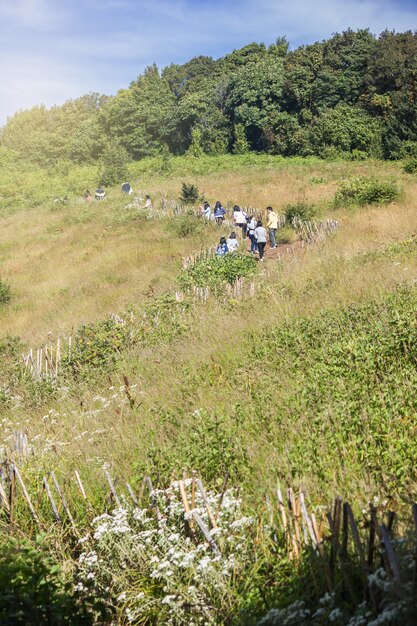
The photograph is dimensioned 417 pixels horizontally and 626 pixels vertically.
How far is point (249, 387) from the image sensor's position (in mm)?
6770

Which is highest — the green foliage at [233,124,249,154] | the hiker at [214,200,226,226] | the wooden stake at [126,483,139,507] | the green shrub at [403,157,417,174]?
the green foliage at [233,124,249,154]

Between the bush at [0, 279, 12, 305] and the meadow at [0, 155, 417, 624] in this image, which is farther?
the bush at [0, 279, 12, 305]

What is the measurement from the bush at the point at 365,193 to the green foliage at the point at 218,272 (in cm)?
875

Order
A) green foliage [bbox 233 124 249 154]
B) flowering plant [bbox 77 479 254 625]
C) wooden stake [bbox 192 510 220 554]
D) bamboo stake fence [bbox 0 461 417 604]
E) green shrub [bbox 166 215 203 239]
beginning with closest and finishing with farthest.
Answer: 1. bamboo stake fence [bbox 0 461 417 604]
2. flowering plant [bbox 77 479 254 625]
3. wooden stake [bbox 192 510 220 554]
4. green shrub [bbox 166 215 203 239]
5. green foliage [bbox 233 124 249 154]

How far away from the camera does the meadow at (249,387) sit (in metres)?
4.81

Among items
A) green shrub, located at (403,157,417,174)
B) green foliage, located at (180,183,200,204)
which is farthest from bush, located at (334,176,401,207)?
green foliage, located at (180,183,200,204)

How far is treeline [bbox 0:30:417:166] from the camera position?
4700 centimetres

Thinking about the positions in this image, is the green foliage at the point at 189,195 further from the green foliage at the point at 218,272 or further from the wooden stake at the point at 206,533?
the wooden stake at the point at 206,533

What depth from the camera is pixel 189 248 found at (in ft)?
70.0

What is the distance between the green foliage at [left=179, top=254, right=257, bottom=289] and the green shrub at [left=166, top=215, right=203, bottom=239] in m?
8.95

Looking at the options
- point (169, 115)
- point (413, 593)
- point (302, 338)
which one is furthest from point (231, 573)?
point (169, 115)

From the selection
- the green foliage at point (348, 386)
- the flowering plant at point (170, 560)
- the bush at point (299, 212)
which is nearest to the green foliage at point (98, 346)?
the green foliage at point (348, 386)

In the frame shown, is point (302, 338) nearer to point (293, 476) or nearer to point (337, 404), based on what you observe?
point (337, 404)

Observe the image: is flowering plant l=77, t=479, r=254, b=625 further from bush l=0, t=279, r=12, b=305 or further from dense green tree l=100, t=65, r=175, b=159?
dense green tree l=100, t=65, r=175, b=159
